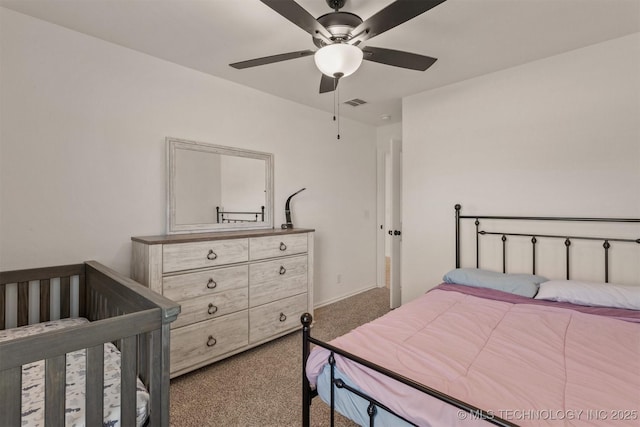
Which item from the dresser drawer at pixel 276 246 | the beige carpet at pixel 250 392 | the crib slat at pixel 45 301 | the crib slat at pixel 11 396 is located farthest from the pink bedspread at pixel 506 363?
the crib slat at pixel 45 301

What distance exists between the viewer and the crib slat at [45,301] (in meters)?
1.86

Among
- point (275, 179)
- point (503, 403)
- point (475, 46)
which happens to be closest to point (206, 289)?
point (275, 179)

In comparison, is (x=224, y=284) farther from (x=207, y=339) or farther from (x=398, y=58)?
(x=398, y=58)

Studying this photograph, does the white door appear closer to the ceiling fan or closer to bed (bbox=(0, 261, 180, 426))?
the ceiling fan

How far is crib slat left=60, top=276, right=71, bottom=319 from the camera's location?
75.6 inches

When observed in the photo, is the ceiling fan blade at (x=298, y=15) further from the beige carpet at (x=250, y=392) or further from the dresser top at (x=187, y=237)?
the beige carpet at (x=250, y=392)

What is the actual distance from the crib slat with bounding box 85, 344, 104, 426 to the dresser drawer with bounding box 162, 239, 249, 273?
1.12 m

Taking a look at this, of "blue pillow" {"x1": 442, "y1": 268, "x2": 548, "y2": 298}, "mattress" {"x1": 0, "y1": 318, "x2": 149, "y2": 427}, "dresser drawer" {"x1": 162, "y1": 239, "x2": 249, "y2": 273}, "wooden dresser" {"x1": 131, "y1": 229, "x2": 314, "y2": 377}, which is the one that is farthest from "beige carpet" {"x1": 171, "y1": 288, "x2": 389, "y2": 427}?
"blue pillow" {"x1": 442, "y1": 268, "x2": 548, "y2": 298}

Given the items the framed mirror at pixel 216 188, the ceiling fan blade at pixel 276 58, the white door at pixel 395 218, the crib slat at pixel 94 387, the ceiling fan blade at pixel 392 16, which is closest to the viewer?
the crib slat at pixel 94 387

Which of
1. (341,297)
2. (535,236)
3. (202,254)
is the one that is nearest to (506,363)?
(535,236)

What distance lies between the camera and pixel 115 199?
2188 millimetres

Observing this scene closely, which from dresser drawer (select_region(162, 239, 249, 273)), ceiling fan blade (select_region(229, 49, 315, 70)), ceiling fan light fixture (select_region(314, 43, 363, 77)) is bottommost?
dresser drawer (select_region(162, 239, 249, 273))

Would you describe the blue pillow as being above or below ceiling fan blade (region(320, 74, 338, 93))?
below

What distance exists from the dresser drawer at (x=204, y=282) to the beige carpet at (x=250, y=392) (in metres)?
0.60
